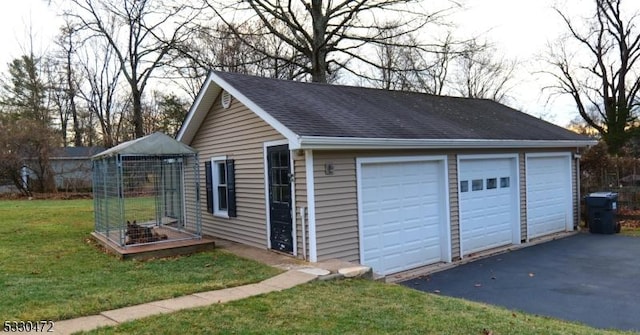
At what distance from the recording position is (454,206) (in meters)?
9.50

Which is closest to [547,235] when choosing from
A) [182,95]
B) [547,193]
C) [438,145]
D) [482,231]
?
[547,193]

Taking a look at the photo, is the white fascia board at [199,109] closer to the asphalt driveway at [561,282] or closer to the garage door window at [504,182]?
the asphalt driveway at [561,282]

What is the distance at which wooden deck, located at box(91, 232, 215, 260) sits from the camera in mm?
7914

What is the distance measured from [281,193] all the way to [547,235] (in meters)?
7.61

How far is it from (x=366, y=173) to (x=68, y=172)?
68.5ft

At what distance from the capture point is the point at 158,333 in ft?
13.6

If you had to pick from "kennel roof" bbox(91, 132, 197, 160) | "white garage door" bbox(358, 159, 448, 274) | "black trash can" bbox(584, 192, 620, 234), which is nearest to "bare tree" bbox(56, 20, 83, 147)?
"kennel roof" bbox(91, 132, 197, 160)

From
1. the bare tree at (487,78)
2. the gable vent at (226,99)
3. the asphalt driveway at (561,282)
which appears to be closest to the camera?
the asphalt driveway at (561,282)

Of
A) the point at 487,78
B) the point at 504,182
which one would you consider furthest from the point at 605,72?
the point at 504,182

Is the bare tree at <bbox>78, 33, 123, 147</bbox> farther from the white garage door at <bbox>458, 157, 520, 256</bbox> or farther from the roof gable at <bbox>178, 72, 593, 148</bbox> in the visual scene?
the white garage door at <bbox>458, 157, 520, 256</bbox>

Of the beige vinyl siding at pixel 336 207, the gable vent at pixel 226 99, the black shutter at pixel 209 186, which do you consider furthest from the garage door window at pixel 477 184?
the black shutter at pixel 209 186

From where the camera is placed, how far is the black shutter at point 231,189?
9.35 metres

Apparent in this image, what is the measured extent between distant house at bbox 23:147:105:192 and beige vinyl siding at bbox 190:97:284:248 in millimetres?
15993

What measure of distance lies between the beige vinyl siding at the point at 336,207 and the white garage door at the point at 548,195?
5.66 metres
